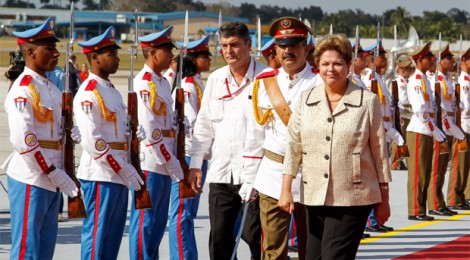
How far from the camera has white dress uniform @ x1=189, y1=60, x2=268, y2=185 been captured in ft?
28.8

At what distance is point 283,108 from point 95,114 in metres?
1.28

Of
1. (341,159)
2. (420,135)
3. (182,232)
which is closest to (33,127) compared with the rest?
(341,159)

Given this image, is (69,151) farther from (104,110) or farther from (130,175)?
(130,175)

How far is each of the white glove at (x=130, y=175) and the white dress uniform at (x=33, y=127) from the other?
1.82ft

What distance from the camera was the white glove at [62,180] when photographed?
7988 millimetres

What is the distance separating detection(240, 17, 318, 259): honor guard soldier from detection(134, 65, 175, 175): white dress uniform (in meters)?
1.08

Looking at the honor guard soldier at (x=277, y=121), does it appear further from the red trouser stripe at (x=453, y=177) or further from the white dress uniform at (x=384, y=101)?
the red trouser stripe at (x=453, y=177)

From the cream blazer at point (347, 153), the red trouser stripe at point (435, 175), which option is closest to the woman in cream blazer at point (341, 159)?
the cream blazer at point (347, 153)

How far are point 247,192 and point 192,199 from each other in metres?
1.71

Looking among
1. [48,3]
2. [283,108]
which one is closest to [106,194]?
[283,108]

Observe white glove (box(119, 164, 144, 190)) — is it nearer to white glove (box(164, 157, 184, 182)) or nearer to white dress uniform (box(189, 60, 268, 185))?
white dress uniform (box(189, 60, 268, 185))

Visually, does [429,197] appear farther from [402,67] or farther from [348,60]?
[348,60]

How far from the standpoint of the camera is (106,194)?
855cm

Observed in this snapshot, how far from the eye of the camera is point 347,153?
7207 millimetres
